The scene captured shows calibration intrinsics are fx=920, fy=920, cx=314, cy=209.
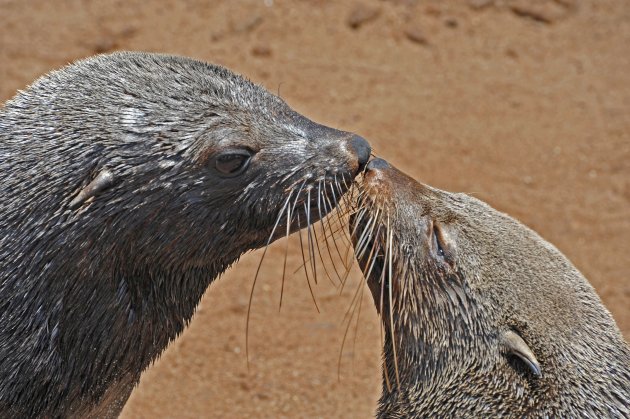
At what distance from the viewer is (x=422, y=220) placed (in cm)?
439

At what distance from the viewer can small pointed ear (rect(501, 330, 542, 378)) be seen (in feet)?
13.4

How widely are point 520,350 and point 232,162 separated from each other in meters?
1.52

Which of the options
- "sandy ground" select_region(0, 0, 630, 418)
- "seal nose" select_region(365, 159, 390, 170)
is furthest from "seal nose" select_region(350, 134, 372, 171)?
"sandy ground" select_region(0, 0, 630, 418)

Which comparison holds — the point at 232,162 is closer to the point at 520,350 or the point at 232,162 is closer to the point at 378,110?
the point at 520,350

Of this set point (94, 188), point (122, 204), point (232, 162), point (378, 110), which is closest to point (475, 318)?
point (232, 162)

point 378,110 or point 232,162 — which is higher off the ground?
point 378,110

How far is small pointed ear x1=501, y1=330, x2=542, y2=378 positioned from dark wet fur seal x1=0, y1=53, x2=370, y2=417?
3.36ft

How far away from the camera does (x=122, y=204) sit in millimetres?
3697

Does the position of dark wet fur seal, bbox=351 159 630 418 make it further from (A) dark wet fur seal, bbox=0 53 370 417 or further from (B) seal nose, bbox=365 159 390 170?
(A) dark wet fur seal, bbox=0 53 370 417

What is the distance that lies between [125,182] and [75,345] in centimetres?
70

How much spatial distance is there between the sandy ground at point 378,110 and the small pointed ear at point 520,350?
2276 millimetres

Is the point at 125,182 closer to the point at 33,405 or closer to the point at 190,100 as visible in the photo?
the point at 190,100

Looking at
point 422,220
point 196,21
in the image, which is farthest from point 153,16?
point 422,220

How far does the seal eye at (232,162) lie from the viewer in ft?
12.5
